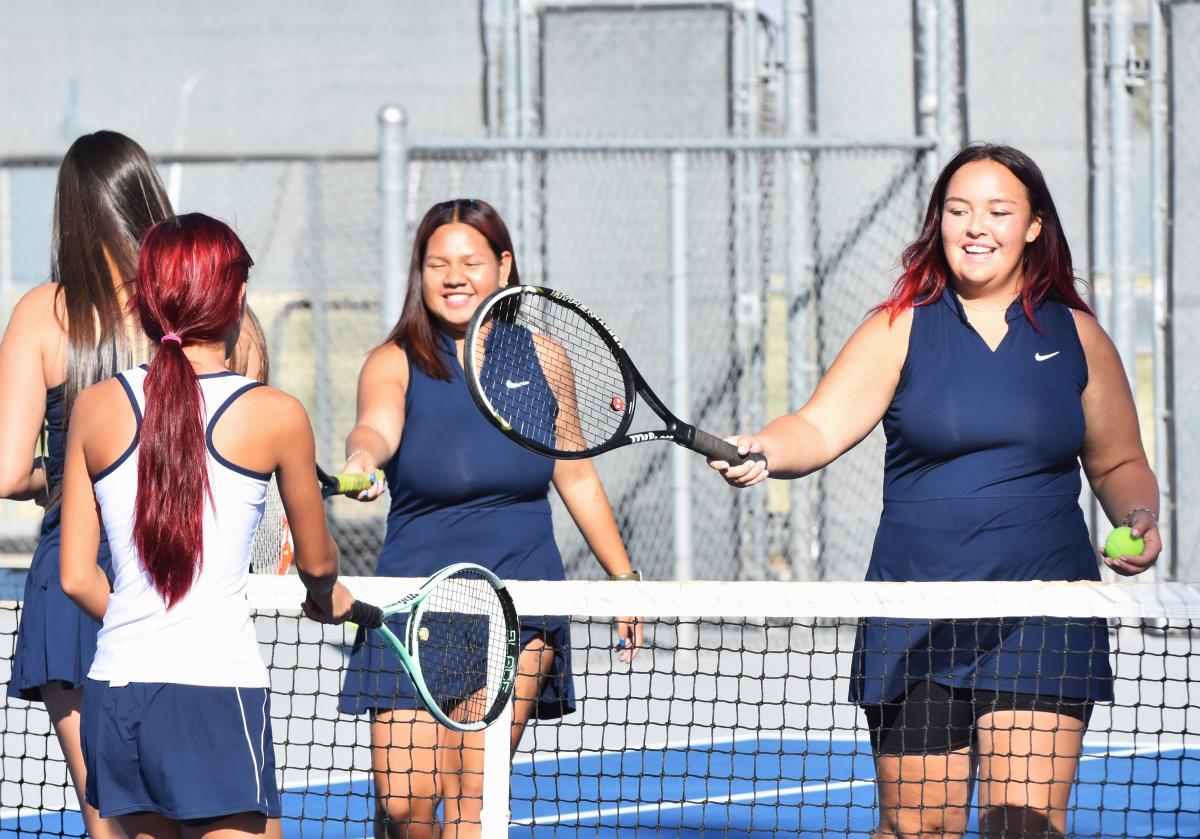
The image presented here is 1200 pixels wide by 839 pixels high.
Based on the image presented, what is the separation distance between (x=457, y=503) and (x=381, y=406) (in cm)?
28

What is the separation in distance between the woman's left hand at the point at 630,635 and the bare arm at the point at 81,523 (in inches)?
54.6

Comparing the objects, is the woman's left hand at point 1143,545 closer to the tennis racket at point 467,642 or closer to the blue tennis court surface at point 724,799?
the tennis racket at point 467,642

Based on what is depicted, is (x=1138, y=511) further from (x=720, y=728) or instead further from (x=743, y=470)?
(x=720, y=728)

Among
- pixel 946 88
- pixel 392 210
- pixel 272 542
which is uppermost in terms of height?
pixel 946 88

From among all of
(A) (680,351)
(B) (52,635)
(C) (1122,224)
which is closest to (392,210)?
(A) (680,351)

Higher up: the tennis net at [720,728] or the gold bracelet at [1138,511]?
the gold bracelet at [1138,511]

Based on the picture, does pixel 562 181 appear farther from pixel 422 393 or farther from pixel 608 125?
pixel 422 393

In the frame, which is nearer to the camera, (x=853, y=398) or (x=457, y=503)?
(x=853, y=398)

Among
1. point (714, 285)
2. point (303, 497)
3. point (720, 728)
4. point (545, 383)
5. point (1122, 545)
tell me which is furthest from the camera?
point (714, 285)

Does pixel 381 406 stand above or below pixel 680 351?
below

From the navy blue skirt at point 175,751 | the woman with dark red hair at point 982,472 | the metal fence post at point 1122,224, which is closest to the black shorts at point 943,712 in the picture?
the woman with dark red hair at point 982,472

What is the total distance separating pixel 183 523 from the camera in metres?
2.54

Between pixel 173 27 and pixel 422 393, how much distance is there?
957cm

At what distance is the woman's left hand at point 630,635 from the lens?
3.79 meters
